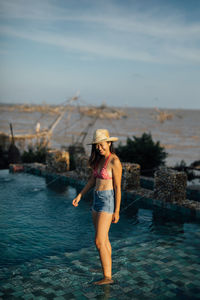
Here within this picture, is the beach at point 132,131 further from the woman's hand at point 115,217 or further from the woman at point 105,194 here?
the woman's hand at point 115,217

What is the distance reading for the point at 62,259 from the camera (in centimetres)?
532

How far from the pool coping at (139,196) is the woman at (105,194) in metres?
4.35

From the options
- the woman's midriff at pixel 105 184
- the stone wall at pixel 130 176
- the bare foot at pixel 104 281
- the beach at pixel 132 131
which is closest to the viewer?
the woman's midriff at pixel 105 184

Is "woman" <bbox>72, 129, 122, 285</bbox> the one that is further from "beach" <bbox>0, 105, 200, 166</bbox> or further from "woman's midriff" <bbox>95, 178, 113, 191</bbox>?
"beach" <bbox>0, 105, 200, 166</bbox>

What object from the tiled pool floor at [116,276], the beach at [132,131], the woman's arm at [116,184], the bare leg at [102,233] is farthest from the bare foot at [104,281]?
the beach at [132,131]

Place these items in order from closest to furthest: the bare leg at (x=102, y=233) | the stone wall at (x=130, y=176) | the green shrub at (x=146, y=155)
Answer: the bare leg at (x=102, y=233) → the stone wall at (x=130, y=176) → the green shrub at (x=146, y=155)

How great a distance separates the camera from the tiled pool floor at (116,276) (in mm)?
4176

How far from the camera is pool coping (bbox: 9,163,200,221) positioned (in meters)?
8.09

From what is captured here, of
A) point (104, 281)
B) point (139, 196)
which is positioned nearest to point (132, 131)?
point (139, 196)

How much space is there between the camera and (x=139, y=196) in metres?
9.38

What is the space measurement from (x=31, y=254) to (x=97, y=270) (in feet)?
4.62

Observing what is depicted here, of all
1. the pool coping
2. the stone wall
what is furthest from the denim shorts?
the stone wall

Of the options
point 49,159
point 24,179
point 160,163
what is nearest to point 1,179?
point 24,179

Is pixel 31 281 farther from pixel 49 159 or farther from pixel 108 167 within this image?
pixel 49 159
